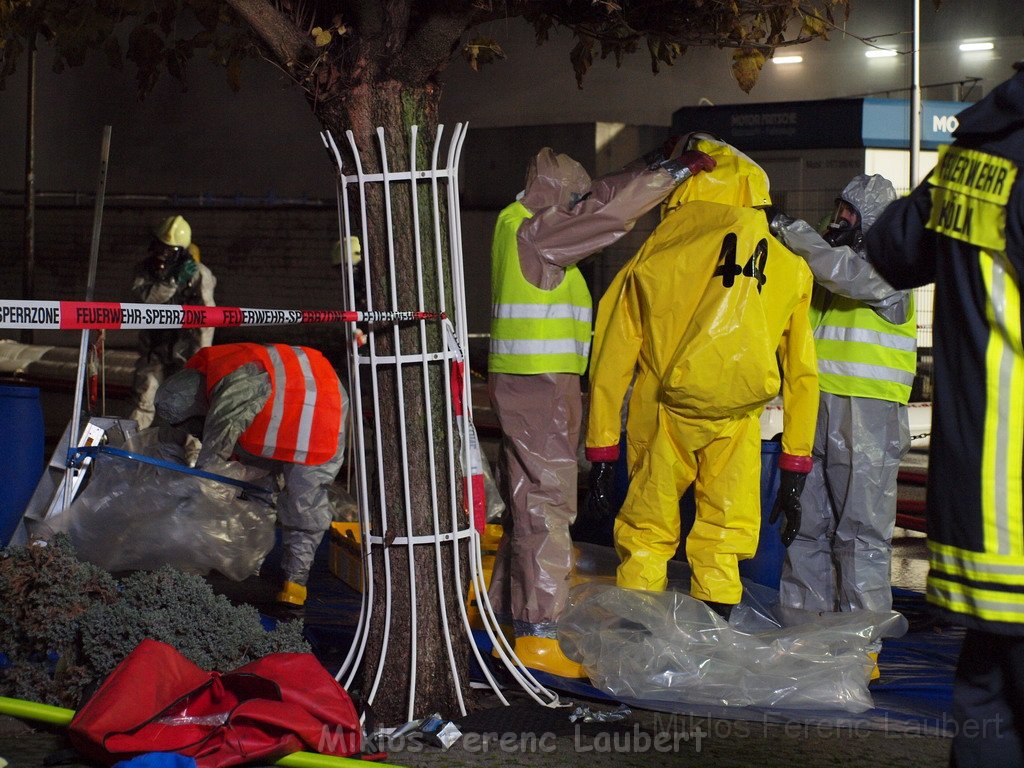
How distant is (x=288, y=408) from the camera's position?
5.34 meters

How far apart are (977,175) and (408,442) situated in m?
2.17

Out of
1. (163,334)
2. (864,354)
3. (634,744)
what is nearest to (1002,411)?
(634,744)

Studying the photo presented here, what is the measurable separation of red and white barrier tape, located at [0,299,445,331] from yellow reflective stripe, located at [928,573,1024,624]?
6.66ft

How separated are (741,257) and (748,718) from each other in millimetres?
1636

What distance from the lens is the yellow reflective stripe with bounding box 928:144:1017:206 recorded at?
2088mm

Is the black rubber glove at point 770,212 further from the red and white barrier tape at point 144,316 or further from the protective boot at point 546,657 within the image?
the protective boot at point 546,657

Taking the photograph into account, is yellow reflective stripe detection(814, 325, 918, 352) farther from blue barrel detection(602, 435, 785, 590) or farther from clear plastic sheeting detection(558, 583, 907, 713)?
clear plastic sheeting detection(558, 583, 907, 713)

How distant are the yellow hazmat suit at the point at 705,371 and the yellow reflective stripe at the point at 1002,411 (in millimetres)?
2207

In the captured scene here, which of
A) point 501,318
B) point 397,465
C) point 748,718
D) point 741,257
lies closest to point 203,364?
point 501,318

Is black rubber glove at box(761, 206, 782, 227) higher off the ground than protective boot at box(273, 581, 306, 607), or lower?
higher

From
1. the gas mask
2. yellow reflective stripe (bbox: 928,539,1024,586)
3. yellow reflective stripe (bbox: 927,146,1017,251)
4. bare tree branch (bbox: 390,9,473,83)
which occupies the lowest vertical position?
yellow reflective stripe (bbox: 928,539,1024,586)

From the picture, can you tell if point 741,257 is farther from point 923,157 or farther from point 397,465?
point 923,157

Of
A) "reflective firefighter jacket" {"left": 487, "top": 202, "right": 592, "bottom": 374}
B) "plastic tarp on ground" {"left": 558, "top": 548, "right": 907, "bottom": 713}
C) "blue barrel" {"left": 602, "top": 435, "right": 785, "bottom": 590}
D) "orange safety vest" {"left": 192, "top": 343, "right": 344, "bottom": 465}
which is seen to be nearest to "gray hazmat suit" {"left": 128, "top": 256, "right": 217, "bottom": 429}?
"orange safety vest" {"left": 192, "top": 343, "right": 344, "bottom": 465}

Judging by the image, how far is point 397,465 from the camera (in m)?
3.87
